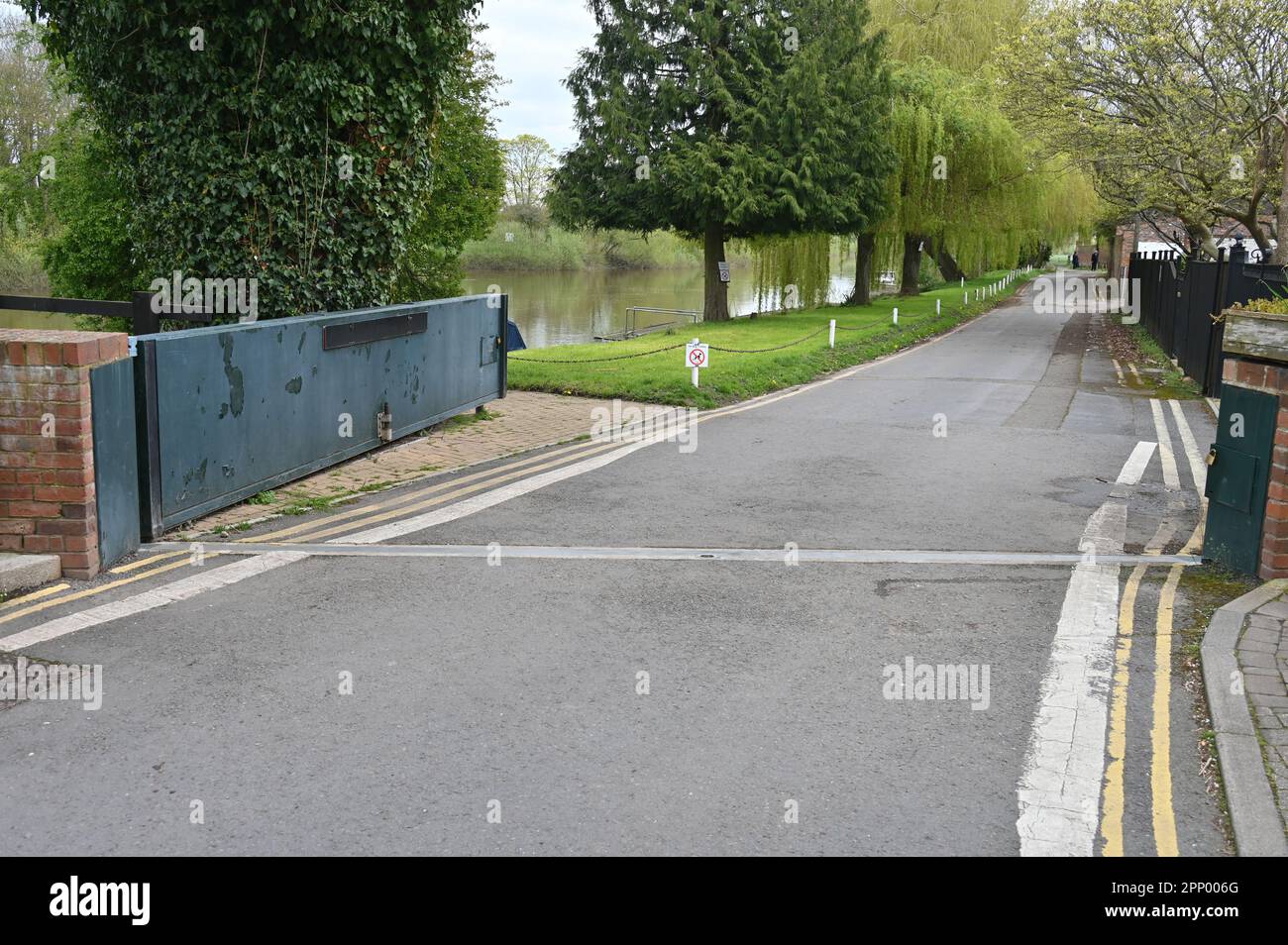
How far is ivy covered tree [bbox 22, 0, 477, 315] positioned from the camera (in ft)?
34.8

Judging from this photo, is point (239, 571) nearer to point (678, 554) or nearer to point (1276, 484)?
point (678, 554)

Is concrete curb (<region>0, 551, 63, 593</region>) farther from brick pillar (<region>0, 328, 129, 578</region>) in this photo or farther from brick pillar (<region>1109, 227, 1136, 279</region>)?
brick pillar (<region>1109, 227, 1136, 279</region>)

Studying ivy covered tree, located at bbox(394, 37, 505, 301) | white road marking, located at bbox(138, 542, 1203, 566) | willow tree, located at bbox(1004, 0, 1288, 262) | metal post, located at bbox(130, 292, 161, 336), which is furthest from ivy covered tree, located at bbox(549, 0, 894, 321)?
white road marking, located at bbox(138, 542, 1203, 566)

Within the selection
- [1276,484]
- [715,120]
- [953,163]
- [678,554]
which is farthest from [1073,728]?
[953,163]

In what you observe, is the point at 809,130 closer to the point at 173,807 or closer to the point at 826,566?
the point at 826,566

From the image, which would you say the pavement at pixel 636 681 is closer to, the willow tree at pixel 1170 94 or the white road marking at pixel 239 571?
the white road marking at pixel 239 571

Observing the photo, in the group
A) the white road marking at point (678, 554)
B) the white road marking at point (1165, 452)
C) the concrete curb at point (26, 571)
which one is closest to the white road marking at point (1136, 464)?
the white road marking at point (1165, 452)

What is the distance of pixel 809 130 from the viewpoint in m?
31.6

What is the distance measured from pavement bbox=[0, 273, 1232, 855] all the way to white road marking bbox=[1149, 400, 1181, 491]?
2.70ft

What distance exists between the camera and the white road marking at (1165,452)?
11.3 m

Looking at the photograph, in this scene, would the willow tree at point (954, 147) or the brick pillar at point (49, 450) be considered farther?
the willow tree at point (954, 147)

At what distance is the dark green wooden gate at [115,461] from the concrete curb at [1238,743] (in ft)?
21.8

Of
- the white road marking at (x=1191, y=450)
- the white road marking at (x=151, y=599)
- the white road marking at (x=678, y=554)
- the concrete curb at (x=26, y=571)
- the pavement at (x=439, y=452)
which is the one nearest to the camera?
the white road marking at (x=151, y=599)

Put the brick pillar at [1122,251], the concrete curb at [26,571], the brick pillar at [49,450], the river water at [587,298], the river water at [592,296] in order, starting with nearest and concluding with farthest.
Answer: the concrete curb at [26,571] < the brick pillar at [49,450] < the river water at [587,298] < the river water at [592,296] < the brick pillar at [1122,251]
